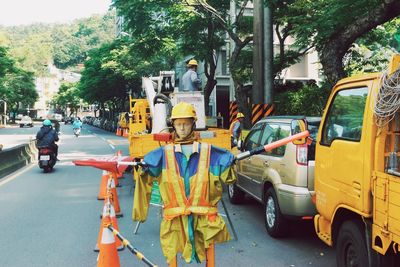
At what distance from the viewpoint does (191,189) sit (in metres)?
3.76

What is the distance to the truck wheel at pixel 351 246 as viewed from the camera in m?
4.03

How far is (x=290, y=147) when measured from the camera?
244 inches

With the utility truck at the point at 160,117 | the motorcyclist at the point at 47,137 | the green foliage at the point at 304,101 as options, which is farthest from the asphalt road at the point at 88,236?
the green foliage at the point at 304,101

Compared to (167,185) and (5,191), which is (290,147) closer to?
(167,185)

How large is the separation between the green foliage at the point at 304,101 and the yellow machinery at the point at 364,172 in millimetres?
11552

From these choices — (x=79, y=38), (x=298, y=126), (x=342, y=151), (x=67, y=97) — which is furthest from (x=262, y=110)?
(x=79, y=38)

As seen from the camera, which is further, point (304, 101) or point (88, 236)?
point (304, 101)

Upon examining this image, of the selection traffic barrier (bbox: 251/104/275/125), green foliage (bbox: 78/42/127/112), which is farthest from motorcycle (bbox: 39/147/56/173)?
green foliage (bbox: 78/42/127/112)

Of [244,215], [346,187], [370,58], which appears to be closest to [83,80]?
[370,58]

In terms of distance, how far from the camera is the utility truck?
10.0 metres

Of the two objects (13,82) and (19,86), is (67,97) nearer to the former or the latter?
(19,86)

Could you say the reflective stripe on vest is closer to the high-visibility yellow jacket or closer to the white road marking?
the high-visibility yellow jacket

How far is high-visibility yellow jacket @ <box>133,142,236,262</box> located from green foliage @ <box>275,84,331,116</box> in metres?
12.9

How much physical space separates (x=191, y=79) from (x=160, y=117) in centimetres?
130
